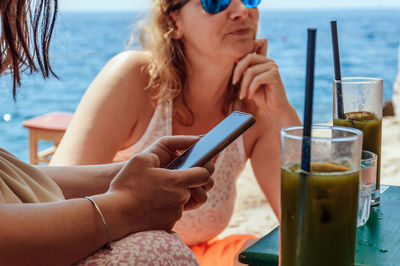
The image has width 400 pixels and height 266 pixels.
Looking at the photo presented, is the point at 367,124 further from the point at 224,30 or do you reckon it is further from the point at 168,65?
the point at 168,65

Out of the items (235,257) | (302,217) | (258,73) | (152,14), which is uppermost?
(152,14)

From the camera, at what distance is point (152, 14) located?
2.42m

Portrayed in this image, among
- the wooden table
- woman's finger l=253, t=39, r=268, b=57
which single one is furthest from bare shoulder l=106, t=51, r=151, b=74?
the wooden table

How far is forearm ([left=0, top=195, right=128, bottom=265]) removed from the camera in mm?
909

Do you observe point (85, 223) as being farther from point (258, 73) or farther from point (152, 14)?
point (152, 14)

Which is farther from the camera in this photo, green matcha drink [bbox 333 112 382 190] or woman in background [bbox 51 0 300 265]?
woman in background [bbox 51 0 300 265]

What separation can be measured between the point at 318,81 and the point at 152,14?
14699mm

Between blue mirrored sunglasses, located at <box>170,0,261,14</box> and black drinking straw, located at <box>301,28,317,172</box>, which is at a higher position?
blue mirrored sunglasses, located at <box>170,0,261,14</box>

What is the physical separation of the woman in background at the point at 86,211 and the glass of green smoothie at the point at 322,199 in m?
0.25

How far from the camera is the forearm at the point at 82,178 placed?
4.44 ft

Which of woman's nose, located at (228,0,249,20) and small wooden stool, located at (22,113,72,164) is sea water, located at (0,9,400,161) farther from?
woman's nose, located at (228,0,249,20)

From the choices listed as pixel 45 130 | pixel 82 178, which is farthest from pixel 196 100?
pixel 45 130

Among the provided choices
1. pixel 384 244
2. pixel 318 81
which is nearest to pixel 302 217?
pixel 384 244

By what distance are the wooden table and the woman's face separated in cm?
104
